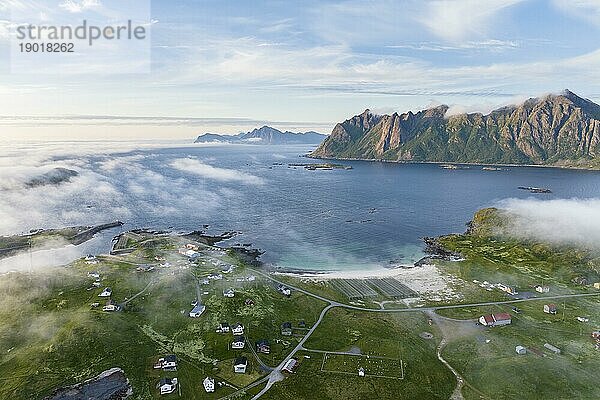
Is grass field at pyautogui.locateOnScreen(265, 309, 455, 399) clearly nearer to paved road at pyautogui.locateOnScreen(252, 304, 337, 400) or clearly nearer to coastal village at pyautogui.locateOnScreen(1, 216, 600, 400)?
coastal village at pyautogui.locateOnScreen(1, 216, 600, 400)

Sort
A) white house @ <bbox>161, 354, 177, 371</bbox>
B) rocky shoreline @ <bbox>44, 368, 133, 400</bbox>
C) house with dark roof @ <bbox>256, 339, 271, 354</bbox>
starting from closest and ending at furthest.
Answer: rocky shoreline @ <bbox>44, 368, 133, 400</bbox> → white house @ <bbox>161, 354, 177, 371</bbox> → house with dark roof @ <bbox>256, 339, 271, 354</bbox>

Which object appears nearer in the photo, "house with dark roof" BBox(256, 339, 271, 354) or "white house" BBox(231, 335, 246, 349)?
"house with dark roof" BBox(256, 339, 271, 354)

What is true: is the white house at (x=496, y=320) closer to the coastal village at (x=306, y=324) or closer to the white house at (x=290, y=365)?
the coastal village at (x=306, y=324)

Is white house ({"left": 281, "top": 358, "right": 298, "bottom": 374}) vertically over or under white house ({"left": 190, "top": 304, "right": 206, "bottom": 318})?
under

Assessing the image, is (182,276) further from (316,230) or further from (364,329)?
(316,230)

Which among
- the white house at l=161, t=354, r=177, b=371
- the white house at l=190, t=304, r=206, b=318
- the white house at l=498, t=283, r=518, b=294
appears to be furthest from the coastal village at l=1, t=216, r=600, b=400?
the white house at l=498, t=283, r=518, b=294

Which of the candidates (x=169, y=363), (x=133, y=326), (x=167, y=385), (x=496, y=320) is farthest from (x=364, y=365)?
(x=133, y=326)

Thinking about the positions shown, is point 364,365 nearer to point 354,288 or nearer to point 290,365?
point 290,365
